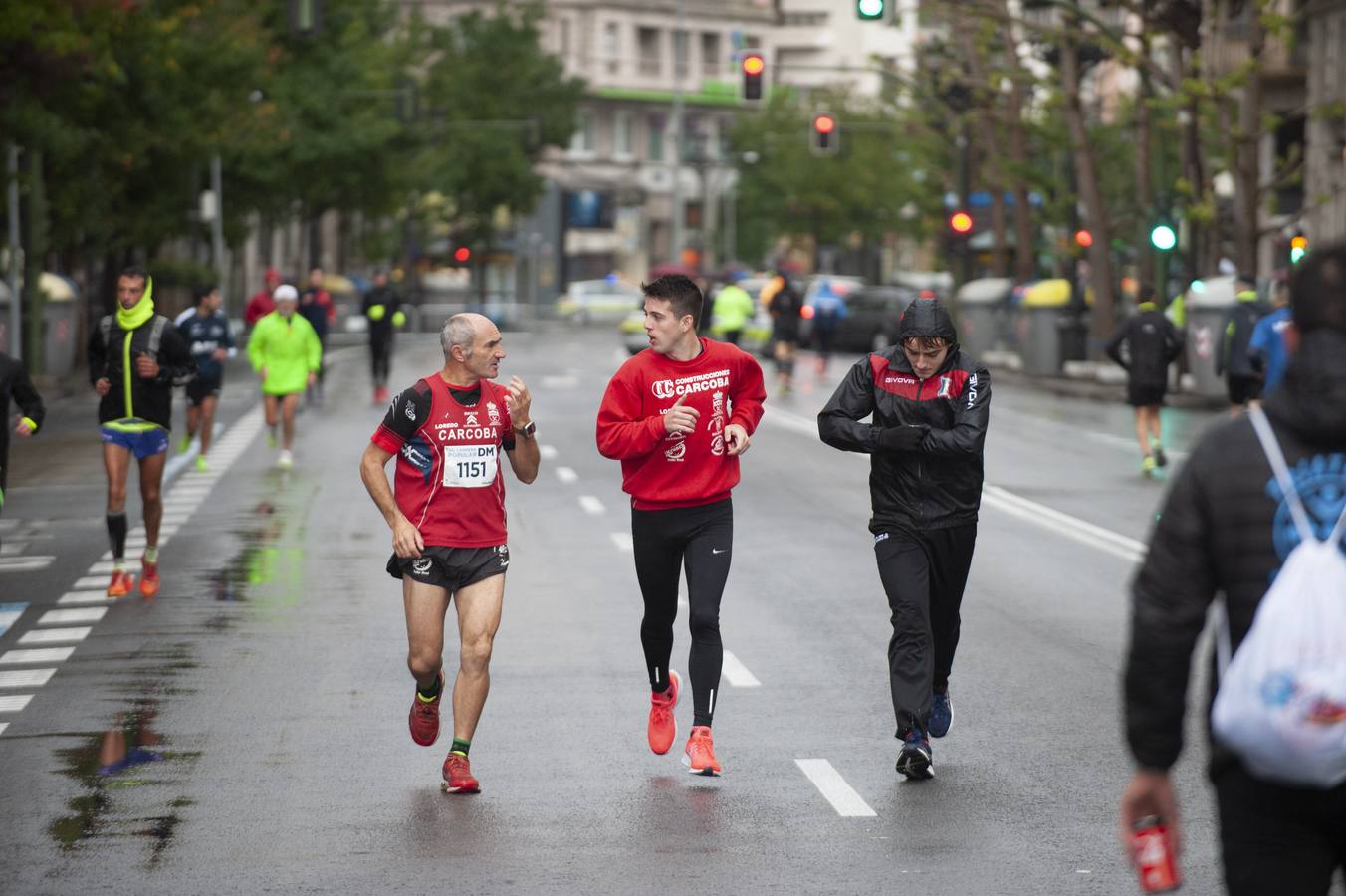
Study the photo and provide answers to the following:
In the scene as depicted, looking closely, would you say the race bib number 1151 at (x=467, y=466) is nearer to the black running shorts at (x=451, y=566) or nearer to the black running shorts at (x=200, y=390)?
the black running shorts at (x=451, y=566)

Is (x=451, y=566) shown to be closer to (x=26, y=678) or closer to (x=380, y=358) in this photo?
(x=26, y=678)

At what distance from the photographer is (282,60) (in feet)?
181

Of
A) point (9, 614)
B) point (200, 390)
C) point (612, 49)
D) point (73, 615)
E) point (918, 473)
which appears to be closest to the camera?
point (918, 473)

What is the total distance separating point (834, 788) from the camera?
8477 millimetres

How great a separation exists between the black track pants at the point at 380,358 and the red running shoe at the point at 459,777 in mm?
26098

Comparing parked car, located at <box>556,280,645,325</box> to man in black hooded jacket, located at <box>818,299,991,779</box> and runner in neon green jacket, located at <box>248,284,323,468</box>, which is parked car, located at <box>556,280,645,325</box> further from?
man in black hooded jacket, located at <box>818,299,991,779</box>

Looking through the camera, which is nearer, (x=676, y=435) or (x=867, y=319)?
(x=676, y=435)

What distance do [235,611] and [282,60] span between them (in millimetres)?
43331

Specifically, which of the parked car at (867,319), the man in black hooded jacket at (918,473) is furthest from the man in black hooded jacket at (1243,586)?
the parked car at (867,319)

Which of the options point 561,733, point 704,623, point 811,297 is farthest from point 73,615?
point 811,297

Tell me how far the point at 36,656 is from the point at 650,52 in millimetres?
104691

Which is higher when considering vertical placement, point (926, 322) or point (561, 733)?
point (926, 322)

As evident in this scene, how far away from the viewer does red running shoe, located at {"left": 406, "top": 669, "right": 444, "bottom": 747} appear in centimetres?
872

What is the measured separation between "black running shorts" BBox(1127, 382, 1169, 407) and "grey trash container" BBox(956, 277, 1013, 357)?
1001 inches
